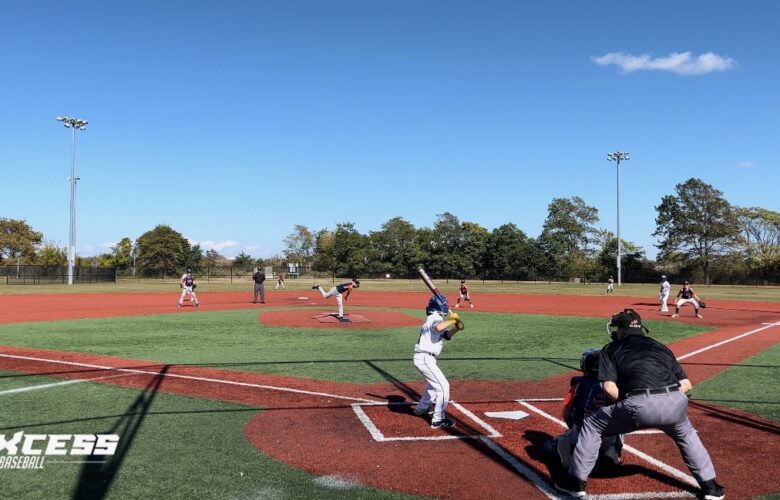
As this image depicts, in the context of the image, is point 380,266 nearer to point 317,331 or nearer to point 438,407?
point 317,331

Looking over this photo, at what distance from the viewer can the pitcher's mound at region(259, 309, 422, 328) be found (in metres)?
20.1

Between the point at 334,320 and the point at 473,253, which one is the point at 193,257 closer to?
the point at 473,253

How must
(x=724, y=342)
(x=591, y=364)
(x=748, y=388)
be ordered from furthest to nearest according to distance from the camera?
(x=724, y=342) → (x=748, y=388) → (x=591, y=364)

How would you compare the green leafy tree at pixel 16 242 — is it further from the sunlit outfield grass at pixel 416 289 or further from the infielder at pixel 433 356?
the infielder at pixel 433 356

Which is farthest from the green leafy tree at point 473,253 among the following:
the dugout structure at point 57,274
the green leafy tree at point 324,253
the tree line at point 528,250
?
the dugout structure at point 57,274

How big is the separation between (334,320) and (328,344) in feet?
18.0

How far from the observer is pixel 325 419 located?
796 cm

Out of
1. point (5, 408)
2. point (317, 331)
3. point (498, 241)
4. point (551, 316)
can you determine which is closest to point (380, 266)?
point (498, 241)

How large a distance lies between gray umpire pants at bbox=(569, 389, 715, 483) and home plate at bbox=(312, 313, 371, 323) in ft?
51.2

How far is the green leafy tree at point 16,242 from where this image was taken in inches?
3398

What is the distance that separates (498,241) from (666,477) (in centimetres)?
8743

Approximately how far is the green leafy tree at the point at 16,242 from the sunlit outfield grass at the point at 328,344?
7933cm

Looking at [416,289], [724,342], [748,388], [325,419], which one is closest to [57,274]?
[416,289]

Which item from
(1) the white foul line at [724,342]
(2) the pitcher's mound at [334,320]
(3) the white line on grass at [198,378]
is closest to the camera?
(3) the white line on grass at [198,378]
